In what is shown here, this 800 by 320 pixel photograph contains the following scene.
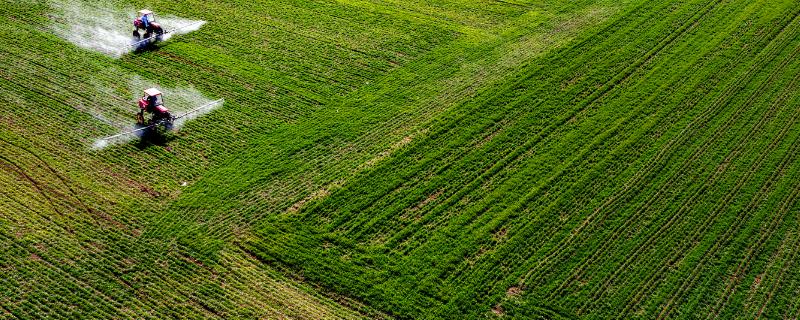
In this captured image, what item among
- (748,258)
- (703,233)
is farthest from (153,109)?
(748,258)

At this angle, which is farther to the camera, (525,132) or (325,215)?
(525,132)

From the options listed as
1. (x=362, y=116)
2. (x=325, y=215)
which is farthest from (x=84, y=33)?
(x=325, y=215)

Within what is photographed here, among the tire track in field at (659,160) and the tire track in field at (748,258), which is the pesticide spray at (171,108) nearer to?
the tire track in field at (659,160)

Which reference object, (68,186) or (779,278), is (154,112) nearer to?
Result: (68,186)

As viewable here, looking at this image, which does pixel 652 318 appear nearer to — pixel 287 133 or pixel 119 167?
pixel 287 133

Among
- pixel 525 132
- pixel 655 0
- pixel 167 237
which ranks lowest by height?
pixel 167 237

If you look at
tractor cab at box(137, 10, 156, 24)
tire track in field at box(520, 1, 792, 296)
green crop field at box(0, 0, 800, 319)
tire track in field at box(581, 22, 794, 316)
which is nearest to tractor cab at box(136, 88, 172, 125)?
green crop field at box(0, 0, 800, 319)
